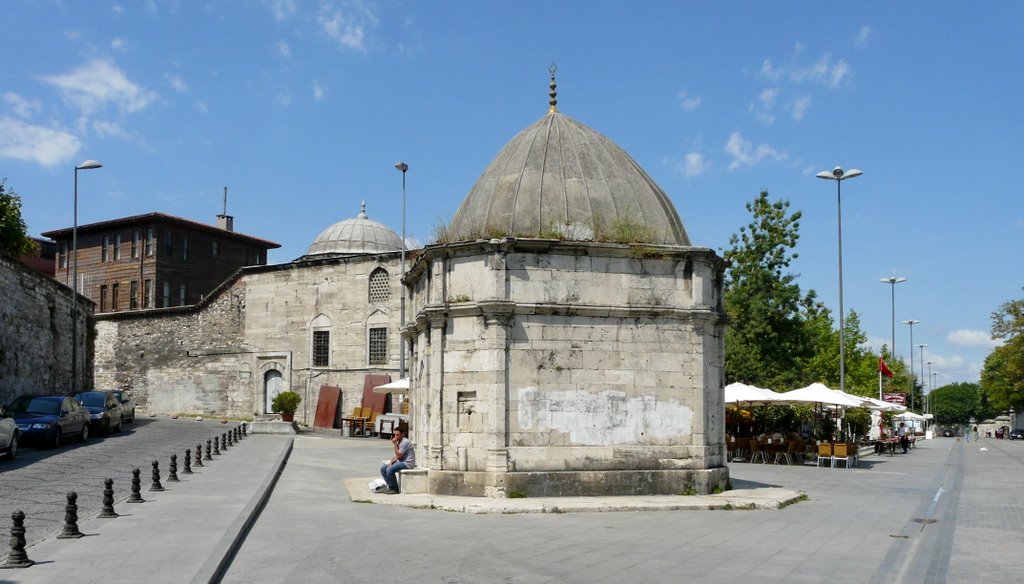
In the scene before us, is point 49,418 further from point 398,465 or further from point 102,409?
point 398,465

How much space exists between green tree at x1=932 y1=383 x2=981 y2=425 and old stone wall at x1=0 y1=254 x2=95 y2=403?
14025 cm

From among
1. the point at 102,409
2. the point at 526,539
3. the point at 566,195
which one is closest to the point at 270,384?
the point at 102,409

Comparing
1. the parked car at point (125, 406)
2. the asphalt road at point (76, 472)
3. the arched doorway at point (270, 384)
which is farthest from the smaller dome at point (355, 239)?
the asphalt road at point (76, 472)

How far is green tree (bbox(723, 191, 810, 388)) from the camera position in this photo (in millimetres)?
35031

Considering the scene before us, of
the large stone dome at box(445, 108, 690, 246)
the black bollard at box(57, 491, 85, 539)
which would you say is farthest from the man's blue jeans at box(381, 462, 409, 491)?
the black bollard at box(57, 491, 85, 539)

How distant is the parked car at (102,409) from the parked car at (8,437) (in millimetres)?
6230

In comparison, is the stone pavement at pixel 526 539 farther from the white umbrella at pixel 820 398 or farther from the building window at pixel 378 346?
the building window at pixel 378 346

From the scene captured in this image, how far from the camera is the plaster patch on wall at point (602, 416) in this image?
14742mm

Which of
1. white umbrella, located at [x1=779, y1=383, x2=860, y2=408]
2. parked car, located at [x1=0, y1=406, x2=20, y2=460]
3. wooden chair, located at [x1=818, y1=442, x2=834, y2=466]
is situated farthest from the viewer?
wooden chair, located at [x1=818, y1=442, x2=834, y2=466]

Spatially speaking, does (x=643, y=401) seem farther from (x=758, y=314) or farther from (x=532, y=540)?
(x=758, y=314)

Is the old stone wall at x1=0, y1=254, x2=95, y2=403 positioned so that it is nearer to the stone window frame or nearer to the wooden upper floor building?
the stone window frame

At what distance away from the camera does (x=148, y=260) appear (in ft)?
186

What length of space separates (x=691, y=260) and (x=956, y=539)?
19.9 feet

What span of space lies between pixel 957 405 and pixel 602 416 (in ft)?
497
